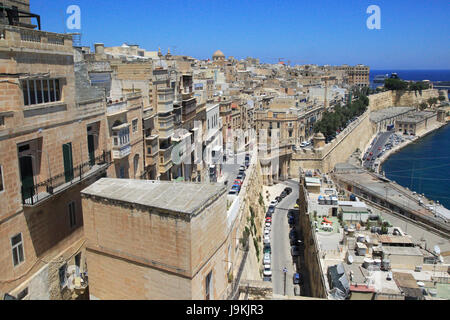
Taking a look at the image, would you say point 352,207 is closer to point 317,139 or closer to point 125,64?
point 125,64

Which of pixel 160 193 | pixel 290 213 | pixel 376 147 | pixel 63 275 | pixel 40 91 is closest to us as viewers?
pixel 160 193

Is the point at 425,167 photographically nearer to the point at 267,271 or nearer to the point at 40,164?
the point at 267,271

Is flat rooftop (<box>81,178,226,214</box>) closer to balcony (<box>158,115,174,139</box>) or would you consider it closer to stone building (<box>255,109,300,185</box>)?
balcony (<box>158,115,174,139</box>)

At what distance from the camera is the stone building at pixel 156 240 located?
6023 millimetres

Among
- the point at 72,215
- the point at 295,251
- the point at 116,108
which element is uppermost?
the point at 116,108

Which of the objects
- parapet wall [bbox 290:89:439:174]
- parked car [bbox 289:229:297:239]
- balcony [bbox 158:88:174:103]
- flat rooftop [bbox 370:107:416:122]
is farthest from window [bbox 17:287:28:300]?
flat rooftop [bbox 370:107:416:122]

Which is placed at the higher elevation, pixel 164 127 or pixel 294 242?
pixel 164 127

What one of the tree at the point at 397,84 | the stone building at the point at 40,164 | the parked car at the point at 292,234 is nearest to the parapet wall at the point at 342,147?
the tree at the point at 397,84

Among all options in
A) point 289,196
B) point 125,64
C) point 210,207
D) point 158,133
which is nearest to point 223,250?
point 210,207

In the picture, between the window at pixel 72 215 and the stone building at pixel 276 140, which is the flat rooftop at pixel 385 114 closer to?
the stone building at pixel 276 140

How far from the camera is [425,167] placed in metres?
42.0

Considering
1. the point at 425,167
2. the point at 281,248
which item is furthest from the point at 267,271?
the point at 425,167

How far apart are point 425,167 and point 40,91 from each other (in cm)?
4216

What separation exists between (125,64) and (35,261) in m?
8.85
